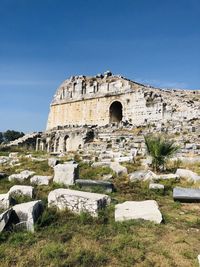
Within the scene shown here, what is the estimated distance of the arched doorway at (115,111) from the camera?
1098 inches

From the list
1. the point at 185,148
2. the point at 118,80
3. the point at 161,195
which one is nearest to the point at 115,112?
the point at 118,80

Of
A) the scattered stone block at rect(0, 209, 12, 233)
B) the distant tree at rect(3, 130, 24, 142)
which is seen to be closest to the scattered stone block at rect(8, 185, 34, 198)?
the scattered stone block at rect(0, 209, 12, 233)

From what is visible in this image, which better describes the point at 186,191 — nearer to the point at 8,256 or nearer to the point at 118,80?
the point at 8,256

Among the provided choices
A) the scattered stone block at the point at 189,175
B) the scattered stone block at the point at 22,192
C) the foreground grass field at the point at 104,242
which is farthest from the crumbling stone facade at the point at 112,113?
the foreground grass field at the point at 104,242

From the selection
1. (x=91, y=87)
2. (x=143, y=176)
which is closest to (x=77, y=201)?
(x=143, y=176)

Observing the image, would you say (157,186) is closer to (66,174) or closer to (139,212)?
(139,212)

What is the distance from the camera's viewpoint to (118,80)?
2700 centimetres

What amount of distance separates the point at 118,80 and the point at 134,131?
33.1 feet

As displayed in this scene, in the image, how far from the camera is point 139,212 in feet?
16.4

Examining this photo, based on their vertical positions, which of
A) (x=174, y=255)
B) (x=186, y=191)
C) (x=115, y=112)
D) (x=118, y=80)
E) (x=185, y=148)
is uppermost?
(x=118, y=80)

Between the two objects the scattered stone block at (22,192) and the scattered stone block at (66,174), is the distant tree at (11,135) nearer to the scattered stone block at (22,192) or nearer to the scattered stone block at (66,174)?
the scattered stone block at (66,174)

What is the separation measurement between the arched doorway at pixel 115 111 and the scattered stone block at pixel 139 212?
22688 millimetres

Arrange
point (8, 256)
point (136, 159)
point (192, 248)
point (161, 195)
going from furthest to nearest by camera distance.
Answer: point (136, 159)
point (161, 195)
point (192, 248)
point (8, 256)

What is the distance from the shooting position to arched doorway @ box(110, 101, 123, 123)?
27898 mm
